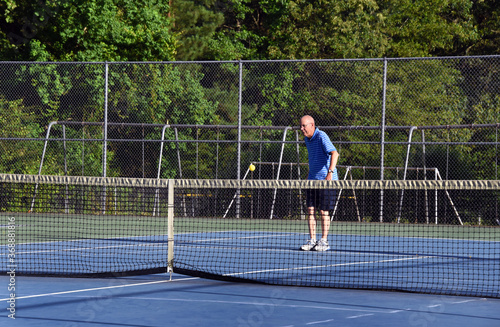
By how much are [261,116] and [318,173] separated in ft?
27.1

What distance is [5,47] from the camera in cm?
2195

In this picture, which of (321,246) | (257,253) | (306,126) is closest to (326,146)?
(306,126)

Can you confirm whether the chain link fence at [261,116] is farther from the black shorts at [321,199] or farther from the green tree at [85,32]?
the black shorts at [321,199]

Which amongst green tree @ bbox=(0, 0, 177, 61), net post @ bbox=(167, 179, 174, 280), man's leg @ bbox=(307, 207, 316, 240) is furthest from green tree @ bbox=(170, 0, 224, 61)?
net post @ bbox=(167, 179, 174, 280)

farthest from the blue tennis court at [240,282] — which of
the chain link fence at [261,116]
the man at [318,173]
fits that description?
the chain link fence at [261,116]

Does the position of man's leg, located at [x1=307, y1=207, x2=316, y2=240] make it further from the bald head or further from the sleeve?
the bald head

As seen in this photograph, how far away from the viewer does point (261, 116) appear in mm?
17328

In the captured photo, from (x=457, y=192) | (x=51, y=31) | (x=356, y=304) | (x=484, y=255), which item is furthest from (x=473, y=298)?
(x=51, y=31)

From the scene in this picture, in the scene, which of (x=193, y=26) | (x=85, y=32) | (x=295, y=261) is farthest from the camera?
(x=193, y=26)

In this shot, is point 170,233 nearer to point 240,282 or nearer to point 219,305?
point 240,282

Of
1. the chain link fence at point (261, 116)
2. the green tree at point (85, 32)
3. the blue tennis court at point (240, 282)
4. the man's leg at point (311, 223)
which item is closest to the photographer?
the blue tennis court at point (240, 282)

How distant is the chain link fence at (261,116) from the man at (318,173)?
6007 mm

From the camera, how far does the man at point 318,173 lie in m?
8.89

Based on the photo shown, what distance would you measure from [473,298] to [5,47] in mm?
18537
